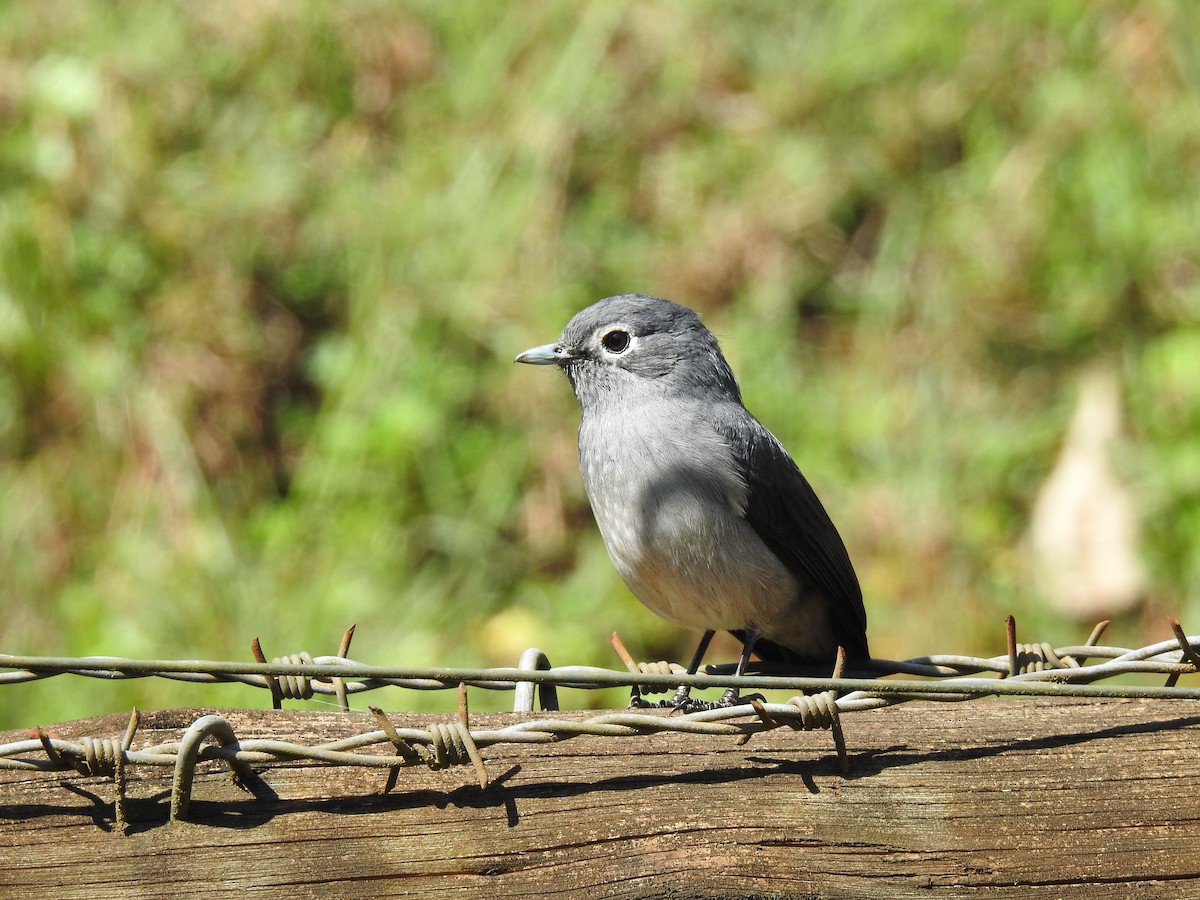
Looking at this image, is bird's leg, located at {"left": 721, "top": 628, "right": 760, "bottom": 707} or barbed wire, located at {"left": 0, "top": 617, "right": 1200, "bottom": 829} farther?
bird's leg, located at {"left": 721, "top": 628, "right": 760, "bottom": 707}

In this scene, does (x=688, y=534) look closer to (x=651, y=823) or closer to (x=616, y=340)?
(x=616, y=340)

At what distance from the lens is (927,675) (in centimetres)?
275

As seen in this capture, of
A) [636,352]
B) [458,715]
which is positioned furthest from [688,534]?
[458,715]

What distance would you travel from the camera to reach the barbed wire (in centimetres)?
204

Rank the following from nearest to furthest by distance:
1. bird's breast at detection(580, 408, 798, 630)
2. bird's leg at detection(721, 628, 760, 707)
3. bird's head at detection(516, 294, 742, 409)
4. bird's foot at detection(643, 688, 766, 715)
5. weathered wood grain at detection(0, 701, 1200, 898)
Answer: weathered wood grain at detection(0, 701, 1200, 898)
bird's foot at detection(643, 688, 766, 715)
bird's leg at detection(721, 628, 760, 707)
bird's breast at detection(580, 408, 798, 630)
bird's head at detection(516, 294, 742, 409)

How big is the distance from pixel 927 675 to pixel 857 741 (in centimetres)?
54

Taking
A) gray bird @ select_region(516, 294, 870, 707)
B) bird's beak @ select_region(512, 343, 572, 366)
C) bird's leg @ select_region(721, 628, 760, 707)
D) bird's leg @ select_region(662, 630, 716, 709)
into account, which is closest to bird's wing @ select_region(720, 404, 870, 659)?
gray bird @ select_region(516, 294, 870, 707)

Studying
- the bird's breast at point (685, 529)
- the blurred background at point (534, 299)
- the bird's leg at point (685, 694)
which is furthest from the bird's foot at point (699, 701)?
the blurred background at point (534, 299)

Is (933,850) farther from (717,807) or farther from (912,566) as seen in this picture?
(912,566)

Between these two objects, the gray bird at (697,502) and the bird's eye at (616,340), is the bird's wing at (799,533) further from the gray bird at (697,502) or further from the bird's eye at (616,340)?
the bird's eye at (616,340)

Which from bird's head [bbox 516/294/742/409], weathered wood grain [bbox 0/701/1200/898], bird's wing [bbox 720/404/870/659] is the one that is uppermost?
bird's head [bbox 516/294/742/409]

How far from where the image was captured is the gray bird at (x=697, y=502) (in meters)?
3.70

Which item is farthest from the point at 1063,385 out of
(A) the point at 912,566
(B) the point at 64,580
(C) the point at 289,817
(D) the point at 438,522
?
(C) the point at 289,817

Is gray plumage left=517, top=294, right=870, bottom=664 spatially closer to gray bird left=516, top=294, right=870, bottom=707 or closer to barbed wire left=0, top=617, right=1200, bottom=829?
gray bird left=516, top=294, right=870, bottom=707
